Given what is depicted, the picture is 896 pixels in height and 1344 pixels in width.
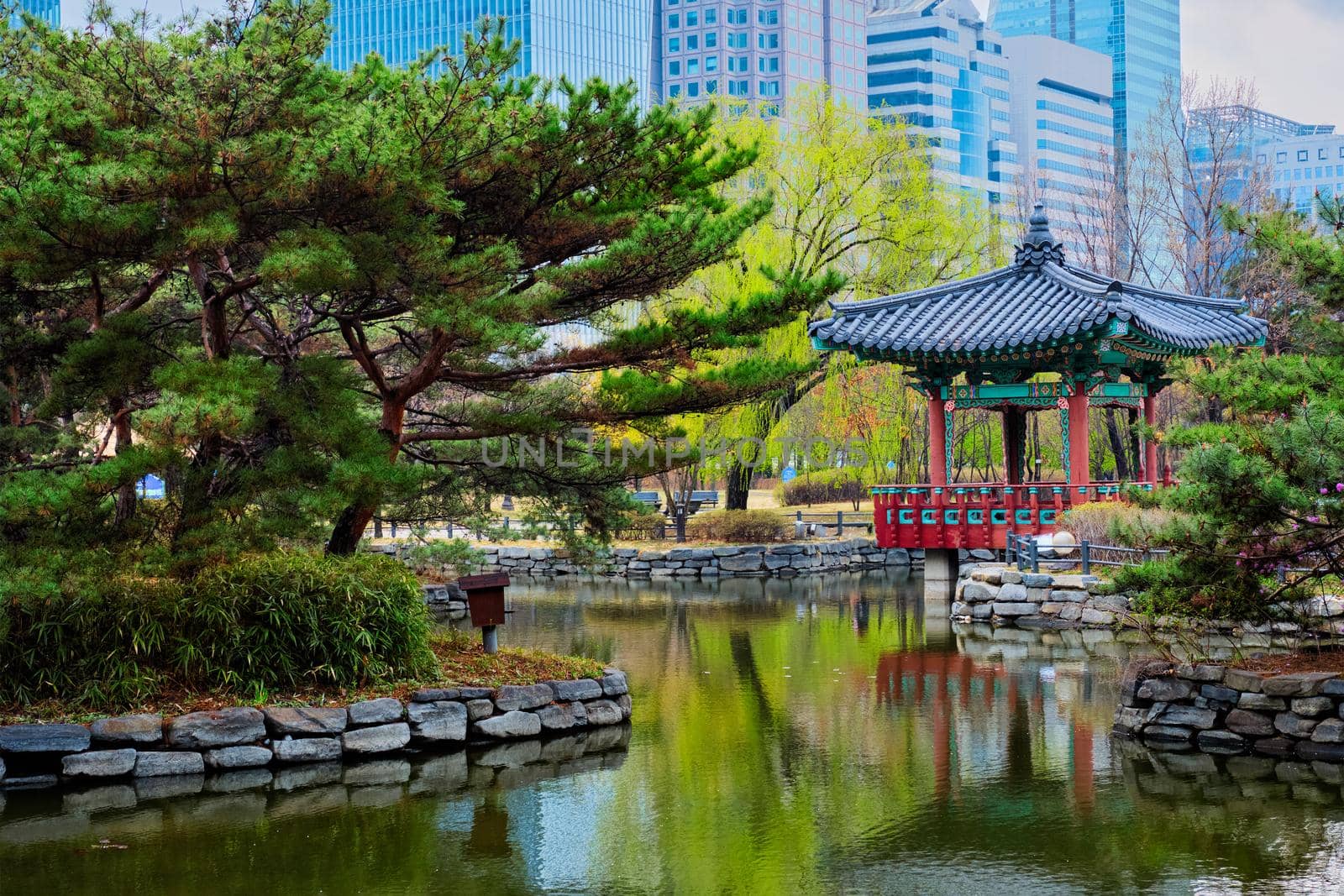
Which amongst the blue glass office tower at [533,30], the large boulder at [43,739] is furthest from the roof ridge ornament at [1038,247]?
the blue glass office tower at [533,30]

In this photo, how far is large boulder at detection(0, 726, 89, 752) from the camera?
28.8 feet

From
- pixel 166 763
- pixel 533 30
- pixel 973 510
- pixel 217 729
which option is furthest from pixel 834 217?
pixel 533 30

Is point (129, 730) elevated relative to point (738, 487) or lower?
lower

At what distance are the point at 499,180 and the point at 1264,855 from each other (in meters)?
7.17

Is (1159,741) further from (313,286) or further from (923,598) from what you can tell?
(923,598)

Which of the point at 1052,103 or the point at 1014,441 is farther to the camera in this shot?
the point at 1052,103

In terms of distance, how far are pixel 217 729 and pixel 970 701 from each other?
6133 mm

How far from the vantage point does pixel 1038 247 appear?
20688 millimetres

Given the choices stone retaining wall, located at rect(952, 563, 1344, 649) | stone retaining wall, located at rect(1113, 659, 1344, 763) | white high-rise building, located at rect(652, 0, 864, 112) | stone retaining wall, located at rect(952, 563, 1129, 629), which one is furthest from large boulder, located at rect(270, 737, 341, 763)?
white high-rise building, located at rect(652, 0, 864, 112)

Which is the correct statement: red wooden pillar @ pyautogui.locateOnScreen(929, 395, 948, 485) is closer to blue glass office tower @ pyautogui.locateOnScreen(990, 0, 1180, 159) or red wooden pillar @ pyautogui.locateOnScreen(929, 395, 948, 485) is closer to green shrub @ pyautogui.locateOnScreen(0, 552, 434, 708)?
green shrub @ pyautogui.locateOnScreen(0, 552, 434, 708)

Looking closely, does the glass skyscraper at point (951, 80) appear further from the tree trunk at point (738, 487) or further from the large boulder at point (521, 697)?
the large boulder at point (521, 697)

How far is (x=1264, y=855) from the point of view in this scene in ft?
23.4

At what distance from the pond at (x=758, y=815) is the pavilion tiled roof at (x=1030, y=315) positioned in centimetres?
696

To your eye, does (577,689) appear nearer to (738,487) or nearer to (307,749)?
(307,749)
